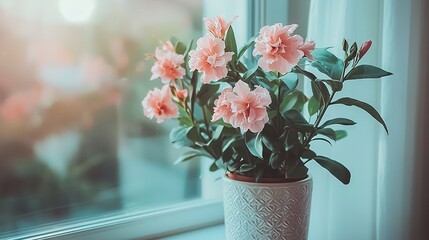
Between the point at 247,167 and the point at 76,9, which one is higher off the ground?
the point at 76,9

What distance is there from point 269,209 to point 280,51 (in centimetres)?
34

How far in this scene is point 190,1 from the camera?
1356mm

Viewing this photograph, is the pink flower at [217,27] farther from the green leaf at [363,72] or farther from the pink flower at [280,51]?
the green leaf at [363,72]

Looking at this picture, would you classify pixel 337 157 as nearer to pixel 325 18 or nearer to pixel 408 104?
pixel 408 104

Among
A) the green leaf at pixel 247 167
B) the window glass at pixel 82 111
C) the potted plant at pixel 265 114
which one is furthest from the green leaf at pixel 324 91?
the window glass at pixel 82 111

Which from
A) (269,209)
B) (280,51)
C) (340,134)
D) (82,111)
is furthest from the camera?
(82,111)

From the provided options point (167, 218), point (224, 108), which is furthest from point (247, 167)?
point (167, 218)

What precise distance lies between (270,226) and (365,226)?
1.06ft

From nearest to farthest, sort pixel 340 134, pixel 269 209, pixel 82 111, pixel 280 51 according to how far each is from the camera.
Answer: pixel 280 51 < pixel 269 209 < pixel 340 134 < pixel 82 111

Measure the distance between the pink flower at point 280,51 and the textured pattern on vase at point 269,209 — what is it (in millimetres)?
263

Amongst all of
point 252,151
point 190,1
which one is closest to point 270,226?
point 252,151

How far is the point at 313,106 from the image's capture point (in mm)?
1056

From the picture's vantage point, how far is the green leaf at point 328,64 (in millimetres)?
986

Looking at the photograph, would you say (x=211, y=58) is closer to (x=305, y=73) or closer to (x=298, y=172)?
(x=305, y=73)
